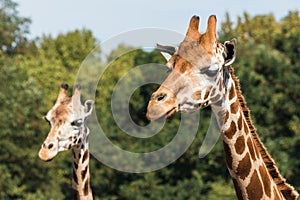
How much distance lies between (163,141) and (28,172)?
6287 millimetres

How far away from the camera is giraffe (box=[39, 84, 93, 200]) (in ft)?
39.8

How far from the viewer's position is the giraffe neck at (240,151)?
6727 mm

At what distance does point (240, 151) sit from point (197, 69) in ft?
2.72

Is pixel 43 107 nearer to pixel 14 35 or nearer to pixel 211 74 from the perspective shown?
pixel 14 35

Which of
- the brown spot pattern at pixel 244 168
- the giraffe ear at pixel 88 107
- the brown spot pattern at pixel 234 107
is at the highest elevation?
the giraffe ear at pixel 88 107

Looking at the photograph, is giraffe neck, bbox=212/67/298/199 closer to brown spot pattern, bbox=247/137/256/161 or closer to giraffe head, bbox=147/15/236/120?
brown spot pattern, bbox=247/137/256/161

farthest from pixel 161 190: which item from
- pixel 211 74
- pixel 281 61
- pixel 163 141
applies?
pixel 211 74

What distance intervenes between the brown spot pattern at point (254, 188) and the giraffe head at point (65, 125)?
232 inches

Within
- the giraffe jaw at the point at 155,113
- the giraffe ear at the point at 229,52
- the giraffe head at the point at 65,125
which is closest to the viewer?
the giraffe jaw at the point at 155,113

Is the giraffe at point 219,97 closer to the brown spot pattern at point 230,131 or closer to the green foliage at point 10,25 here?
the brown spot pattern at point 230,131

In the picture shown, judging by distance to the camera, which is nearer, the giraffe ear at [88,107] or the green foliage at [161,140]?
the giraffe ear at [88,107]

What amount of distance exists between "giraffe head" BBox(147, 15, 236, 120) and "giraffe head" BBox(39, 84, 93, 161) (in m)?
6.05

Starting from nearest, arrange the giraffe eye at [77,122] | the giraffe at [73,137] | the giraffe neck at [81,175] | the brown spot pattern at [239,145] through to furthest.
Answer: the brown spot pattern at [239,145] → the giraffe neck at [81,175] → the giraffe at [73,137] → the giraffe eye at [77,122]

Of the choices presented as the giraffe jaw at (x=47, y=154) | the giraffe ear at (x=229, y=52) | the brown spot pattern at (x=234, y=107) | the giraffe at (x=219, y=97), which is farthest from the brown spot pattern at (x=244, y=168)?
the giraffe jaw at (x=47, y=154)
